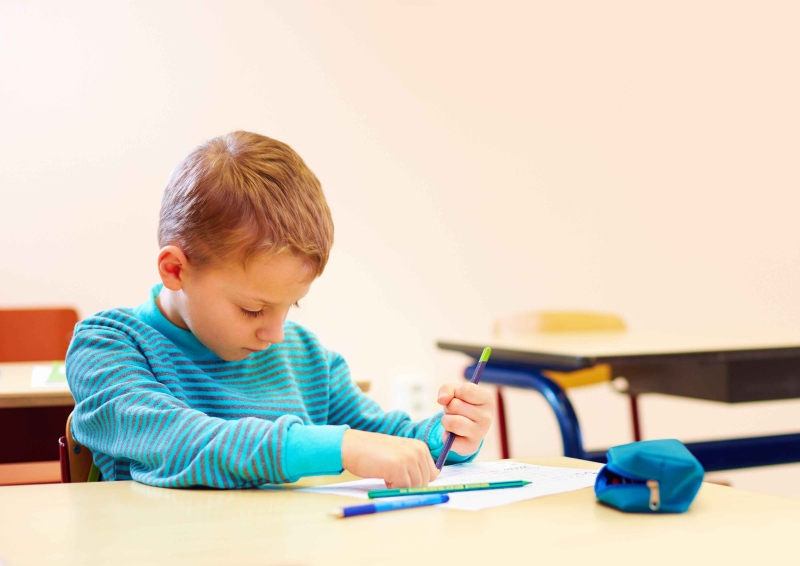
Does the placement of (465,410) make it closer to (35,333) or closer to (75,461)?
(75,461)

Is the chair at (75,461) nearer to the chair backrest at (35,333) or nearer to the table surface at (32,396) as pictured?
the table surface at (32,396)

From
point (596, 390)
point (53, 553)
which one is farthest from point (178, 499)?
point (596, 390)

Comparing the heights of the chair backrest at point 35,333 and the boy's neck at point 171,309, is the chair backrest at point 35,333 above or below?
below

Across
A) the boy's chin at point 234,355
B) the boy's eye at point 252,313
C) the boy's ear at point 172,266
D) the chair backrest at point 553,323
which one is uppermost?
the boy's ear at point 172,266

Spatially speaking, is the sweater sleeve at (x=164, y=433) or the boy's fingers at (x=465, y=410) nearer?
the sweater sleeve at (x=164, y=433)

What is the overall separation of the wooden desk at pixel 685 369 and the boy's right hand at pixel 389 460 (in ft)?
4.02

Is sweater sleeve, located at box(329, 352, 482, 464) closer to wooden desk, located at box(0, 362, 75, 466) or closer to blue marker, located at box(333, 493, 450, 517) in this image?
blue marker, located at box(333, 493, 450, 517)

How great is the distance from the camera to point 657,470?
0.82 m

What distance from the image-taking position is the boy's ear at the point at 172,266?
3.63 ft

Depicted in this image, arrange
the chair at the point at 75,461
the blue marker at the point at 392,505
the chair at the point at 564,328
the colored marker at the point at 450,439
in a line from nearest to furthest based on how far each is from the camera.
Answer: the blue marker at the point at 392,505 < the colored marker at the point at 450,439 < the chair at the point at 75,461 < the chair at the point at 564,328

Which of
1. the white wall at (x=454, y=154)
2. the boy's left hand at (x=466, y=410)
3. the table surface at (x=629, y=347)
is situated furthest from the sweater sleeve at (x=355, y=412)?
the white wall at (x=454, y=154)

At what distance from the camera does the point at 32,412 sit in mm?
1854

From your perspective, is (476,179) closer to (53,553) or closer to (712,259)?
(712,259)

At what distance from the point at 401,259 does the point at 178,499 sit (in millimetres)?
3142
